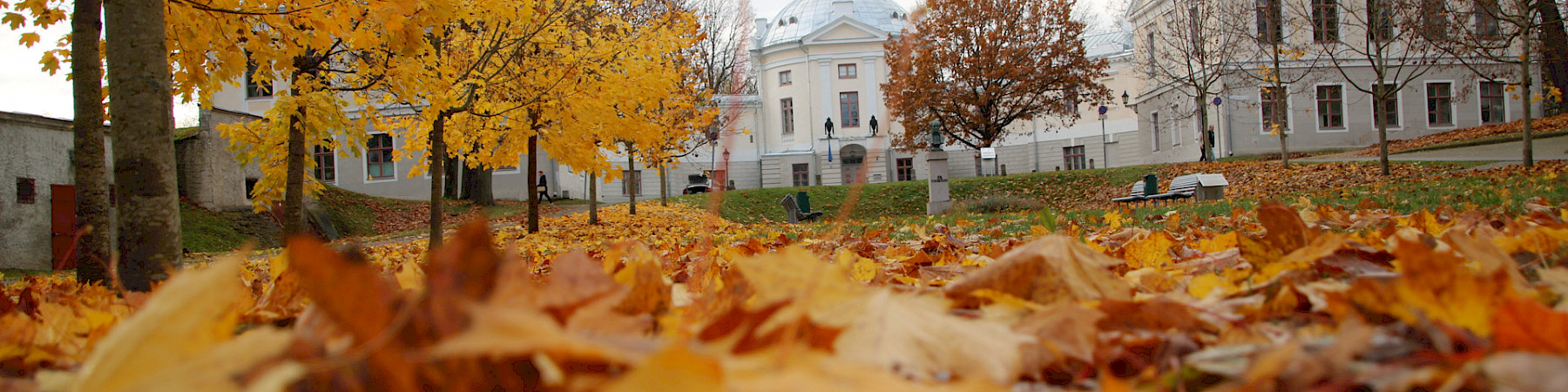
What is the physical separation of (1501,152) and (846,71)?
27.9 metres

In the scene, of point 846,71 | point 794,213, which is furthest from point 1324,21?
point 846,71

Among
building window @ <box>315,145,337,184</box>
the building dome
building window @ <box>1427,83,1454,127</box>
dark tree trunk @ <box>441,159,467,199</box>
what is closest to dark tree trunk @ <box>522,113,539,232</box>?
dark tree trunk @ <box>441,159,467,199</box>

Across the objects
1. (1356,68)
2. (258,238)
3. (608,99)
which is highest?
(1356,68)

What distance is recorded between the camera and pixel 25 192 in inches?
532

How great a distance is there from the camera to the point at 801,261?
883 millimetres

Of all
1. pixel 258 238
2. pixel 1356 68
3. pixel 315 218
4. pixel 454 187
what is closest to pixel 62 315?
pixel 258 238

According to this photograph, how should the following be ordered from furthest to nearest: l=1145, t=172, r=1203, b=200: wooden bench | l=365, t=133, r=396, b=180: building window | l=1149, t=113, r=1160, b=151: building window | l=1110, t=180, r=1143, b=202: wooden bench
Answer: l=1149, t=113, r=1160, b=151: building window → l=365, t=133, r=396, b=180: building window → l=1110, t=180, r=1143, b=202: wooden bench → l=1145, t=172, r=1203, b=200: wooden bench

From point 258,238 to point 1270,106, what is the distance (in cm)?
3104

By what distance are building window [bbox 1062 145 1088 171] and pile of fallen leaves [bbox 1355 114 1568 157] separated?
16856 mm

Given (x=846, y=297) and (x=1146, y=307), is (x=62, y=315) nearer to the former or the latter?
(x=846, y=297)

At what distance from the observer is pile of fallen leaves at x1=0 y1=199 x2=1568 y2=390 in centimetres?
54

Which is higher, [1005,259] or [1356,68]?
[1356,68]

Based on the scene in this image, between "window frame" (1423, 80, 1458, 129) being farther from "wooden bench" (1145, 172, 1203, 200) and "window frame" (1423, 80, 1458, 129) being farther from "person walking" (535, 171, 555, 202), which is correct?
"person walking" (535, 171, 555, 202)

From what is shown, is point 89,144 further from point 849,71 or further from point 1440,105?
point 849,71
